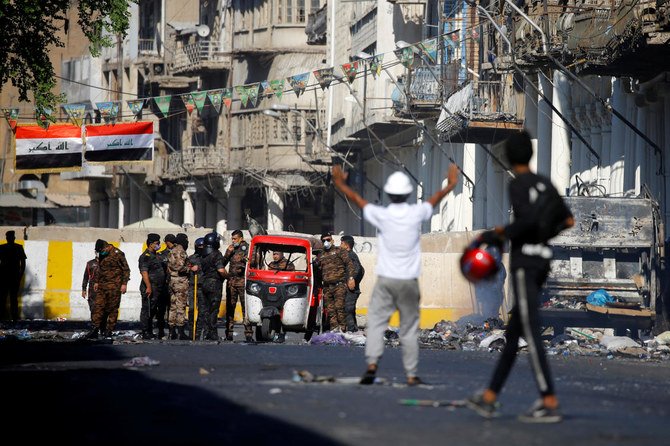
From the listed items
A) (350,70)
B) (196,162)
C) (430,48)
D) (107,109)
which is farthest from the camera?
(196,162)

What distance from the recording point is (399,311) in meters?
13.0

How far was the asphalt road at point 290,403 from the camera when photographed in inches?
369

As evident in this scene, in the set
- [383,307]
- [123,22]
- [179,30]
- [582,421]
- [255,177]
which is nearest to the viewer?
[582,421]

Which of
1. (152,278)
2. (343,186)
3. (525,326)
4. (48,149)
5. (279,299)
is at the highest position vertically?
(48,149)

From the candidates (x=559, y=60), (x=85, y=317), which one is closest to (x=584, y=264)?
(x=559, y=60)

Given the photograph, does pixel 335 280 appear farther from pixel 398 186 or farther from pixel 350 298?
pixel 398 186

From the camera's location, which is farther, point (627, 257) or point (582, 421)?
point (627, 257)

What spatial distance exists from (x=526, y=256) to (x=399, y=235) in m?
2.51

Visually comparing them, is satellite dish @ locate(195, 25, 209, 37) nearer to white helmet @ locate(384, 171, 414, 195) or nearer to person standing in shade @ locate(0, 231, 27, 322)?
person standing in shade @ locate(0, 231, 27, 322)

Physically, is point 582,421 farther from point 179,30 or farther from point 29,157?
point 179,30

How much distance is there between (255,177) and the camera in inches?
2371

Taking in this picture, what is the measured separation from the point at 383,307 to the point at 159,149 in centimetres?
5909

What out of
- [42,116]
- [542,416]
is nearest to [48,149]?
[42,116]

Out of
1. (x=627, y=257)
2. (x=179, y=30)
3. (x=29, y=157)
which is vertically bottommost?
(x=627, y=257)
